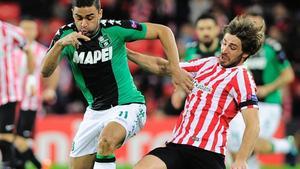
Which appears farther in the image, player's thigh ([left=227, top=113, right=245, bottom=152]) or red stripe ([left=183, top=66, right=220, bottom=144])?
player's thigh ([left=227, top=113, right=245, bottom=152])

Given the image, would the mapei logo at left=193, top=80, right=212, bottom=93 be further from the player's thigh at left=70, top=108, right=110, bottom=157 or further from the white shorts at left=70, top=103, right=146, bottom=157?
the player's thigh at left=70, top=108, right=110, bottom=157

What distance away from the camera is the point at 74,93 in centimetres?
1566

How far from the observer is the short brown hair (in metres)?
6.87

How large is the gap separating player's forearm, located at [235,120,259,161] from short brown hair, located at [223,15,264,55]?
64 cm

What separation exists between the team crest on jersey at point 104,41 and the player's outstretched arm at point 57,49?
0.77 ft

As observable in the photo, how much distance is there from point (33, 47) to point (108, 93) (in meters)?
4.79

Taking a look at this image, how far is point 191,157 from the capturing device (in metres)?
6.78

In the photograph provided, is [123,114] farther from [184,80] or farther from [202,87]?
[202,87]

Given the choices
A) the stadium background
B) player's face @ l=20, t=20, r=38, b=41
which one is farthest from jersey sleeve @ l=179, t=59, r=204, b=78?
the stadium background

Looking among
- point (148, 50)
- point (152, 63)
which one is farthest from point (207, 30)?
point (148, 50)

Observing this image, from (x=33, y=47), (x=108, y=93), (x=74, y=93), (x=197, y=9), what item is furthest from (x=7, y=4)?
(x=108, y=93)

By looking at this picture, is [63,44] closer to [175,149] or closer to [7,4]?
[175,149]

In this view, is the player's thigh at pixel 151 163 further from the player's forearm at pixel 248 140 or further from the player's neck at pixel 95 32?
the player's neck at pixel 95 32

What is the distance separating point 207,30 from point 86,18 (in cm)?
329
